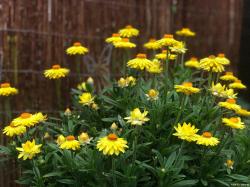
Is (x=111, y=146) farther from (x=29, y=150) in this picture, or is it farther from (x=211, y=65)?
(x=211, y=65)

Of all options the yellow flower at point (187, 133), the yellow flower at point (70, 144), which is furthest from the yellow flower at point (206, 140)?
the yellow flower at point (70, 144)

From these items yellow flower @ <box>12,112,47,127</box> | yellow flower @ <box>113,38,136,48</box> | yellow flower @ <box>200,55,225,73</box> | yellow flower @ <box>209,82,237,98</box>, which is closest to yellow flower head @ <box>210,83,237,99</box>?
yellow flower @ <box>209,82,237,98</box>

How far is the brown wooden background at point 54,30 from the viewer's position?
4.53 metres

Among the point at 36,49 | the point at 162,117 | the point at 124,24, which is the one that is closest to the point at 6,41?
the point at 36,49

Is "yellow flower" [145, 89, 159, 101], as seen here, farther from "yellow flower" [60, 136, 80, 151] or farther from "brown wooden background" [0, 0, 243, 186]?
"brown wooden background" [0, 0, 243, 186]

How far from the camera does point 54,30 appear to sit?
4.78 meters

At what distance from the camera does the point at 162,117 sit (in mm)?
3389

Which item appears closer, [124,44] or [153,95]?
[153,95]

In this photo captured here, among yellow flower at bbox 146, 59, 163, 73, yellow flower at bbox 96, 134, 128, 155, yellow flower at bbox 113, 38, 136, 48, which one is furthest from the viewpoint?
yellow flower at bbox 146, 59, 163, 73

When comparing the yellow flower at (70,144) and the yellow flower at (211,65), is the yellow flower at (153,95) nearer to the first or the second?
the yellow flower at (211,65)

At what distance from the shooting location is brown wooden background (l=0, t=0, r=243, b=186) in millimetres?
4527

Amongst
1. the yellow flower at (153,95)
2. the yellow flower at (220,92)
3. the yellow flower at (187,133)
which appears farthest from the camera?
the yellow flower at (220,92)

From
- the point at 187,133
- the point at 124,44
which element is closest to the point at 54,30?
the point at 124,44

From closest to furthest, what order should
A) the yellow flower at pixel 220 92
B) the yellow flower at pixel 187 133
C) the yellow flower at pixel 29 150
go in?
1. the yellow flower at pixel 187 133
2. the yellow flower at pixel 29 150
3. the yellow flower at pixel 220 92
